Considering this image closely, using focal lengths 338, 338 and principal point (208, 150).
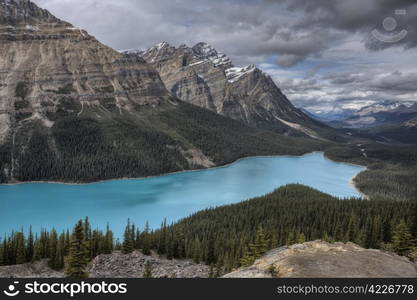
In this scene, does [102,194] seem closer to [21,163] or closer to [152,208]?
[152,208]

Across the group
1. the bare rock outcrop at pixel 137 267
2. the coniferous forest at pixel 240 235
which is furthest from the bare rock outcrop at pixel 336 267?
the bare rock outcrop at pixel 137 267

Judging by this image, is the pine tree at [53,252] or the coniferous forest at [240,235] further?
the pine tree at [53,252]

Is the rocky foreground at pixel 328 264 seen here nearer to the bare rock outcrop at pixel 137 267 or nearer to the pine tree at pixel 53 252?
the bare rock outcrop at pixel 137 267

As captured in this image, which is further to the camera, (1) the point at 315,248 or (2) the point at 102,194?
(2) the point at 102,194

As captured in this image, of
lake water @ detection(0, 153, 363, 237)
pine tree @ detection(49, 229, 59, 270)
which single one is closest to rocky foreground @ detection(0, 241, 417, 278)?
pine tree @ detection(49, 229, 59, 270)

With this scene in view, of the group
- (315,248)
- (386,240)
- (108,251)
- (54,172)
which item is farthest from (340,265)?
(54,172)
